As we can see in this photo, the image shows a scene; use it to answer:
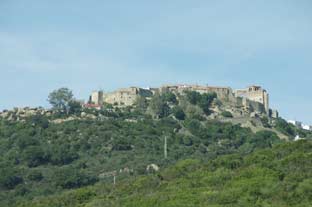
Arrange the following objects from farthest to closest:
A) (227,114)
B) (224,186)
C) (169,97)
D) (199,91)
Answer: (199,91)
(169,97)
(227,114)
(224,186)

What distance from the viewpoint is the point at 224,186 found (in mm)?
35938

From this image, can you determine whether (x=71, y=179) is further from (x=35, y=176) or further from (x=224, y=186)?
(x=224, y=186)

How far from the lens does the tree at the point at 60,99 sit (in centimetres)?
7844

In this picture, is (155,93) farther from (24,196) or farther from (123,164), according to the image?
(24,196)

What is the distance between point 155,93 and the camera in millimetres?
84062

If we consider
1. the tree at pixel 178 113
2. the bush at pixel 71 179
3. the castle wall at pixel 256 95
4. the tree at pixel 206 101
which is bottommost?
the bush at pixel 71 179

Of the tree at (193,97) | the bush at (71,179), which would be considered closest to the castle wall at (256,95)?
the tree at (193,97)

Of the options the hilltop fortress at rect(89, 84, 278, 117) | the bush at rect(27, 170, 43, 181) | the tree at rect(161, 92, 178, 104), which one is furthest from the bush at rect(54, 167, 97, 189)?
the hilltop fortress at rect(89, 84, 278, 117)

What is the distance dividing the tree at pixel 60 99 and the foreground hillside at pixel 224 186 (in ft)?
118

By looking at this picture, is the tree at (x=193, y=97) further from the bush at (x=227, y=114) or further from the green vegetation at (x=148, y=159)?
the bush at (x=227, y=114)

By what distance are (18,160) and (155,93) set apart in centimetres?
2673

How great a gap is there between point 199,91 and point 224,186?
166ft

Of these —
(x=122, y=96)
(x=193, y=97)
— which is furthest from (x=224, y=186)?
(x=122, y=96)

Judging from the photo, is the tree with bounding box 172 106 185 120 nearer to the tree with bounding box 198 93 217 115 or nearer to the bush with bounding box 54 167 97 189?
the tree with bounding box 198 93 217 115
